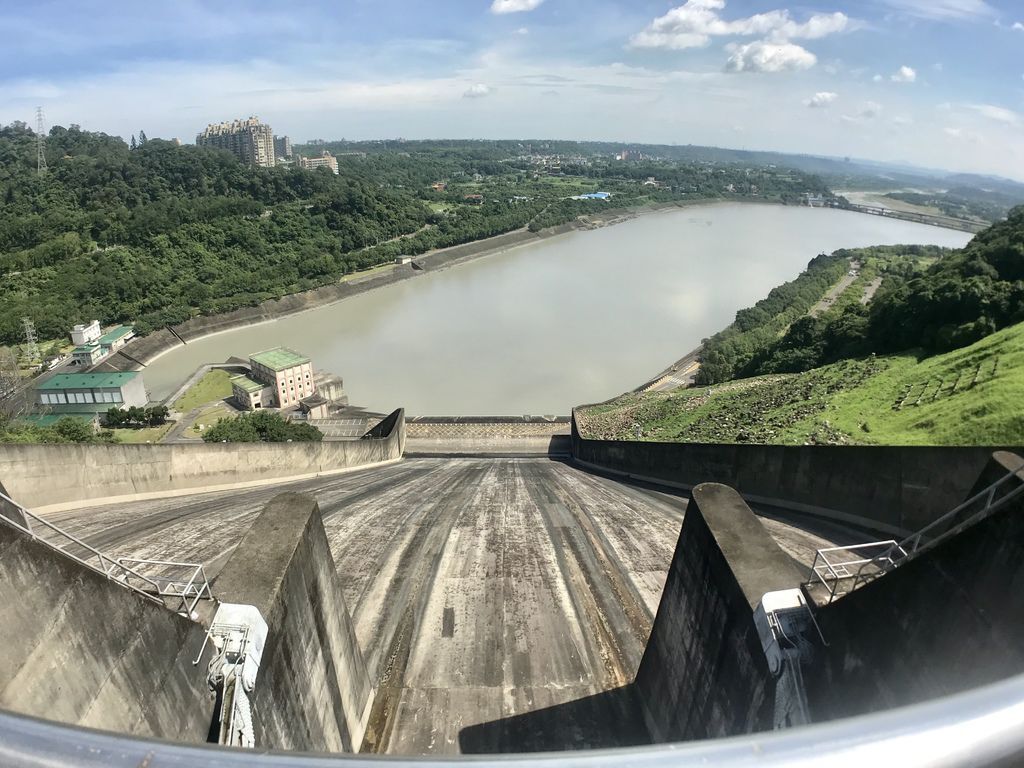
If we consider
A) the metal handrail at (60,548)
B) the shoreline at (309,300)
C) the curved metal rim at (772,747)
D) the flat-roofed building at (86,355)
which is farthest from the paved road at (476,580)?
the shoreline at (309,300)

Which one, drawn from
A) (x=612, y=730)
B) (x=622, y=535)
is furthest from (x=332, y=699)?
(x=622, y=535)

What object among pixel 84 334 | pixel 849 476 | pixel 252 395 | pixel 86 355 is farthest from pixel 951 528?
pixel 84 334

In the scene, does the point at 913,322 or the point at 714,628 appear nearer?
the point at 714,628

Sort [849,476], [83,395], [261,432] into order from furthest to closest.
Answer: [83,395] < [261,432] < [849,476]

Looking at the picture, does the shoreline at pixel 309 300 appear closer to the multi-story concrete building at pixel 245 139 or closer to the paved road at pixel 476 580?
the paved road at pixel 476 580

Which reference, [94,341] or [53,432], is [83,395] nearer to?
[94,341]

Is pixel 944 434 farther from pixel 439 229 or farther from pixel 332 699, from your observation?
pixel 439 229

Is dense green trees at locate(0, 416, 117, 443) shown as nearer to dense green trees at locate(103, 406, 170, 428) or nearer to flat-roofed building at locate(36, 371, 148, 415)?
dense green trees at locate(103, 406, 170, 428)

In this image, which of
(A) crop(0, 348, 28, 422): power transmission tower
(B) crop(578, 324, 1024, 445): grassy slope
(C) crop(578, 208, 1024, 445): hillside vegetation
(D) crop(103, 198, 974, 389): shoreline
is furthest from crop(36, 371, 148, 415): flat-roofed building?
(B) crop(578, 324, 1024, 445): grassy slope
